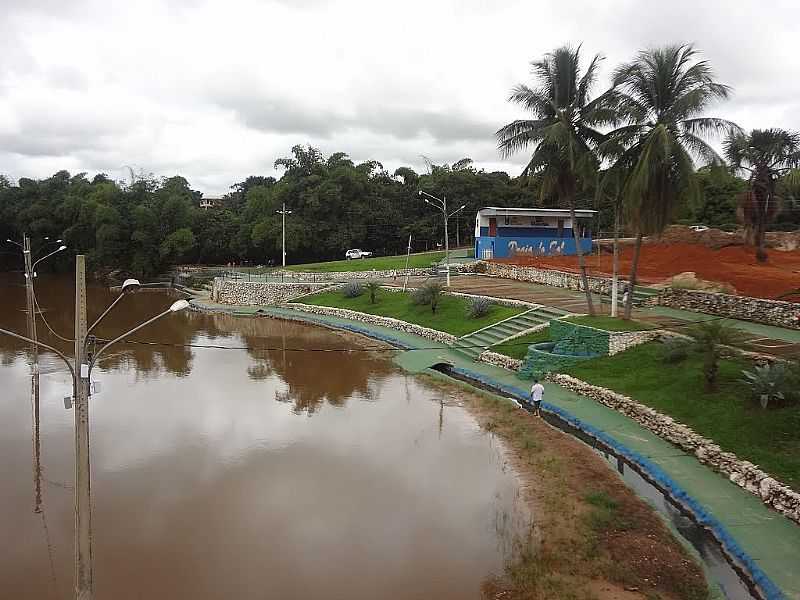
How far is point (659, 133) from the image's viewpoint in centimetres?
2091

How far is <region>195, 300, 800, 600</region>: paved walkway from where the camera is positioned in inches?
398

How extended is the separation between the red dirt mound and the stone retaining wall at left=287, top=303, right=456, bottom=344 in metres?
11.0

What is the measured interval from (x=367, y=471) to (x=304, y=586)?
4794 mm

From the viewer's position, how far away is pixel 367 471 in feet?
47.7

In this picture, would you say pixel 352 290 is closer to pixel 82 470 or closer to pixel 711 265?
pixel 711 265

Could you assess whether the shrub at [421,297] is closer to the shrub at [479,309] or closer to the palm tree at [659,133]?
the shrub at [479,309]

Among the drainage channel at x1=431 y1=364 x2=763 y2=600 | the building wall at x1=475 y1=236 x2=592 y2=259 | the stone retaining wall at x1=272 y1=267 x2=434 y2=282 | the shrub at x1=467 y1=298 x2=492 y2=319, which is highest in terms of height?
the building wall at x1=475 y1=236 x2=592 y2=259

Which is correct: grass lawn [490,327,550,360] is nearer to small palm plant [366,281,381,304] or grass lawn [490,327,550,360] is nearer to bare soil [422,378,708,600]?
bare soil [422,378,708,600]

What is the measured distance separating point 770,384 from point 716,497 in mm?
3683

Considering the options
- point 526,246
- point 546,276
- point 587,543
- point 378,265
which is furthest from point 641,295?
point 378,265

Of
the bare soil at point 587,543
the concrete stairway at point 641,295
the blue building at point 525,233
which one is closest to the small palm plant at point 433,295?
the concrete stairway at point 641,295

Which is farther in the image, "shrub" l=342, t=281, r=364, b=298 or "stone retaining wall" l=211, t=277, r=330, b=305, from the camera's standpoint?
"stone retaining wall" l=211, t=277, r=330, b=305

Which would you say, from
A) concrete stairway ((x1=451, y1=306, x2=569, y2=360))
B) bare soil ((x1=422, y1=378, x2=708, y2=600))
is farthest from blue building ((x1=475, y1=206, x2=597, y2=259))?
bare soil ((x1=422, y1=378, x2=708, y2=600))

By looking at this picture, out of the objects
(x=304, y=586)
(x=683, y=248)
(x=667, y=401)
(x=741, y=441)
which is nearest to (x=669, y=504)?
(x=741, y=441)
